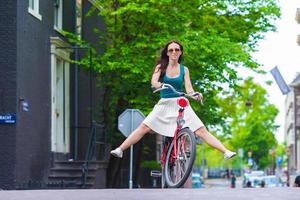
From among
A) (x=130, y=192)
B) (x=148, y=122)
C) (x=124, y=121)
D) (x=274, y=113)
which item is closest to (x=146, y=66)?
(x=124, y=121)

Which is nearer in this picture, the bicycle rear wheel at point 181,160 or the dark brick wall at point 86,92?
the bicycle rear wheel at point 181,160

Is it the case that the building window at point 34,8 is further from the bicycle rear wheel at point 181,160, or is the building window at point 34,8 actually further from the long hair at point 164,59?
the bicycle rear wheel at point 181,160

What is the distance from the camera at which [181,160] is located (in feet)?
37.2

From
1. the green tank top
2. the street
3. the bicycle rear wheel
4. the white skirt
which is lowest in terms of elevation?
the street

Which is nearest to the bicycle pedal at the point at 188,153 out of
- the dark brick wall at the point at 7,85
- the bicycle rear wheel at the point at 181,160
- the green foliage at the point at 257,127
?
the bicycle rear wheel at the point at 181,160

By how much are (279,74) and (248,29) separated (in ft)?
41.1

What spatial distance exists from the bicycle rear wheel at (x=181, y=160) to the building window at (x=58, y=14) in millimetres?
17924

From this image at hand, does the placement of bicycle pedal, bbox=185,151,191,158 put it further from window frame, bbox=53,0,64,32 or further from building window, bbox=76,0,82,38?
building window, bbox=76,0,82,38

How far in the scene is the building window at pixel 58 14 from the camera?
29125 mm

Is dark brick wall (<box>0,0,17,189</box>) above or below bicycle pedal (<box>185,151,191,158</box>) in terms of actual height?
above

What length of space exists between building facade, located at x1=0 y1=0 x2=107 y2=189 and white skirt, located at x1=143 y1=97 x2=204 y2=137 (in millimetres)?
12628

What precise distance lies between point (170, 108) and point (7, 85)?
13116 mm

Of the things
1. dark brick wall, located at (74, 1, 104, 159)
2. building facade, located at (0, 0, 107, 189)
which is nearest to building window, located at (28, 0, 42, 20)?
building facade, located at (0, 0, 107, 189)

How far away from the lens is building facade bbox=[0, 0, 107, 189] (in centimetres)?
2400
